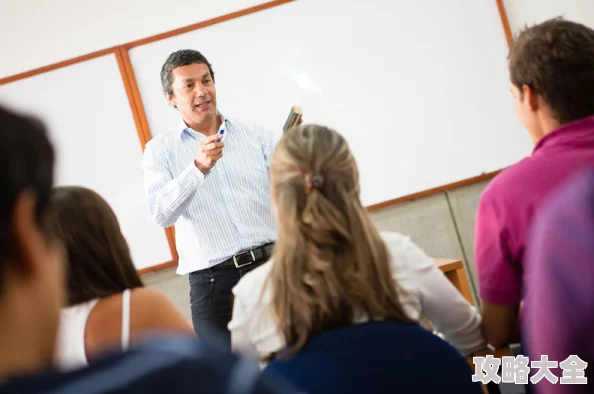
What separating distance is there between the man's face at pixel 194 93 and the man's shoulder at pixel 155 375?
2.47m

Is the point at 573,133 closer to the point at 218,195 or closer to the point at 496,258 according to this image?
the point at 496,258

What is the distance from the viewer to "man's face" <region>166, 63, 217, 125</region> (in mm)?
2859

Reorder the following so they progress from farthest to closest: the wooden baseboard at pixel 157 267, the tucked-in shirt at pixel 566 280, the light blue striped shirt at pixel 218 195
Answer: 1. the wooden baseboard at pixel 157 267
2. the light blue striped shirt at pixel 218 195
3. the tucked-in shirt at pixel 566 280

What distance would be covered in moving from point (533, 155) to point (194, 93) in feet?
5.56

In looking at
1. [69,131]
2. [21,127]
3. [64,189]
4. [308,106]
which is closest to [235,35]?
[308,106]

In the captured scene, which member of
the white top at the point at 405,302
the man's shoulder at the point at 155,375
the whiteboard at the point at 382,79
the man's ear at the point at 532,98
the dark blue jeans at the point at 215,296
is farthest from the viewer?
the whiteboard at the point at 382,79

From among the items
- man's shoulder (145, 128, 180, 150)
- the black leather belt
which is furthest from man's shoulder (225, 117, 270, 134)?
the black leather belt

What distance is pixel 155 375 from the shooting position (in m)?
0.44

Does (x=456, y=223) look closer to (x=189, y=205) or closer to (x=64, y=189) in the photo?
(x=189, y=205)

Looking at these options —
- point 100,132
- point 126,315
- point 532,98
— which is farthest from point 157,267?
point 532,98

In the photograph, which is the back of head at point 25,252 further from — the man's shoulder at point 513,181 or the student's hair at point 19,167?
the man's shoulder at point 513,181

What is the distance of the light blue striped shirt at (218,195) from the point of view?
2787mm

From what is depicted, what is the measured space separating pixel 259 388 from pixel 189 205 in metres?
2.42

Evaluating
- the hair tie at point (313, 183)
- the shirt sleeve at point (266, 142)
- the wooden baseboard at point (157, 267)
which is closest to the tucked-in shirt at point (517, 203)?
the hair tie at point (313, 183)
